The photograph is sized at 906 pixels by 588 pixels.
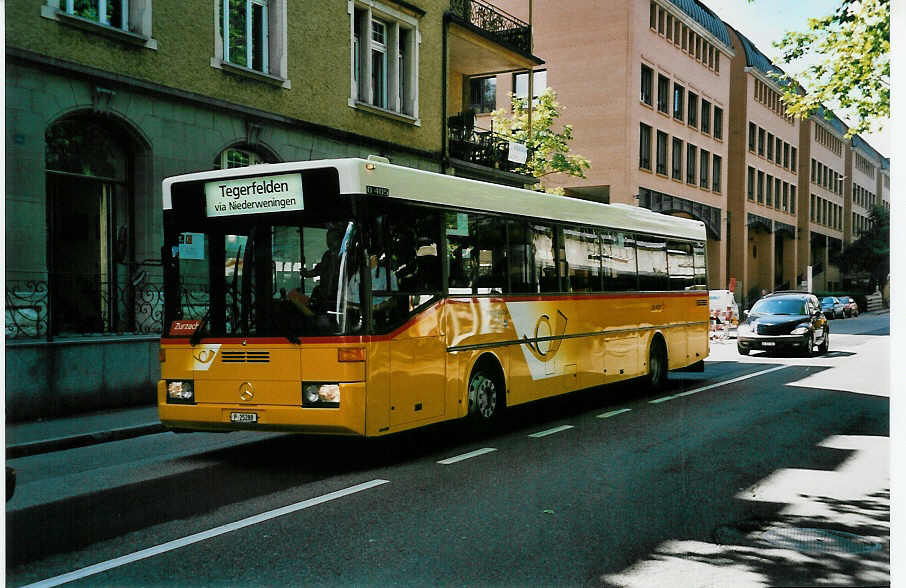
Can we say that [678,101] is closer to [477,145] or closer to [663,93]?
[663,93]

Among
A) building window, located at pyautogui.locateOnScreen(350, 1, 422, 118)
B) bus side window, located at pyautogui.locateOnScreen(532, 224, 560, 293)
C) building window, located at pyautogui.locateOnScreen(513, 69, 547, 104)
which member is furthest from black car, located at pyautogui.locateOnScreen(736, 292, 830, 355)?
building window, located at pyautogui.locateOnScreen(513, 69, 547, 104)

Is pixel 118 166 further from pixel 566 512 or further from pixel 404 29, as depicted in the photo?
pixel 566 512

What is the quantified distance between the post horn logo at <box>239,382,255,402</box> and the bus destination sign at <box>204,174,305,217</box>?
5.58 feet

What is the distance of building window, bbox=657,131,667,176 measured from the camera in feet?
141

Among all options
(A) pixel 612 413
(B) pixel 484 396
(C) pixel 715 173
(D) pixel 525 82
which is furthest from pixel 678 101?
(B) pixel 484 396

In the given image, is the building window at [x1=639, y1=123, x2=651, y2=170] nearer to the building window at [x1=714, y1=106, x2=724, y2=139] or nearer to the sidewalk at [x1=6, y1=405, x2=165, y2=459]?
the building window at [x1=714, y1=106, x2=724, y2=139]

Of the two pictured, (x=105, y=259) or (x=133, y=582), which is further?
(x=105, y=259)

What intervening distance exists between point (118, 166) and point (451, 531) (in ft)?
36.2

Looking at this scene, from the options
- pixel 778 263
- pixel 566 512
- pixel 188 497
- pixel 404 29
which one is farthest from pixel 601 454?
pixel 778 263

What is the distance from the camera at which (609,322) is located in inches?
534

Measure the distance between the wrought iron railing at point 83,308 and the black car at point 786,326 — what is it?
16.9 m

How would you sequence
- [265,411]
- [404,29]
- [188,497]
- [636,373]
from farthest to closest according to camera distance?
[404,29] < [636,373] < [265,411] < [188,497]

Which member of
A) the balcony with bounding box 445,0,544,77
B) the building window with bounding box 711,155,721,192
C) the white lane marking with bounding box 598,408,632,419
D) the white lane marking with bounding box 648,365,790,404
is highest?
the balcony with bounding box 445,0,544,77

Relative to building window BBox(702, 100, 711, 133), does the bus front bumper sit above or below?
below
